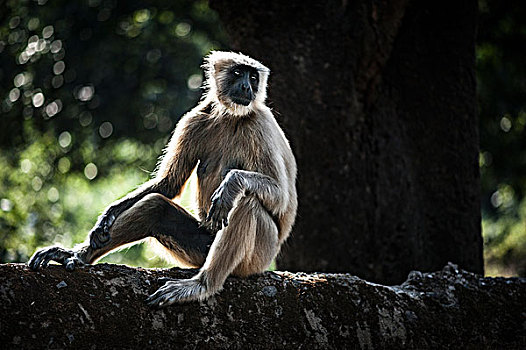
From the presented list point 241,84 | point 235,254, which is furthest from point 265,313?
point 241,84

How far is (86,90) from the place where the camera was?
38.1 feet

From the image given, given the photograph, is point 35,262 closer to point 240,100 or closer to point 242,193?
point 242,193

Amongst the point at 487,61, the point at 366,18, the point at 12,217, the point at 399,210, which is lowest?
the point at 12,217

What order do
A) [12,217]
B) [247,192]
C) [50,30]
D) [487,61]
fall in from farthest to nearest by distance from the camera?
[487,61]
[50,30]
[12,217]
[247,192]

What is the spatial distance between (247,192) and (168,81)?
8192mm

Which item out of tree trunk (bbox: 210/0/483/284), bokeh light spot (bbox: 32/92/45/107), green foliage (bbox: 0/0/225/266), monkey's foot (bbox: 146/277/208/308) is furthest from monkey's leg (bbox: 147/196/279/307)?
bokeh light spot (bbox: 32/92/45/107)

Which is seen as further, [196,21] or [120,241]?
[196,21]

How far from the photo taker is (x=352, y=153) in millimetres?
6477

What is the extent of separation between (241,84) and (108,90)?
7.54m

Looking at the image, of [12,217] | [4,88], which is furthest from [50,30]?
[12,217]

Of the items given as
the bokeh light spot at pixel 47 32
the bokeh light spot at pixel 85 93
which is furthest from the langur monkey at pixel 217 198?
the bokeh light spot at pixel 85 93

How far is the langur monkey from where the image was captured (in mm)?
4148

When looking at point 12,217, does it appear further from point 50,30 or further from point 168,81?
point 168,81

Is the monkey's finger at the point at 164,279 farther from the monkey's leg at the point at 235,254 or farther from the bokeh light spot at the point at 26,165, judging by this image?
the bokeh light spot at the point at 26,165
